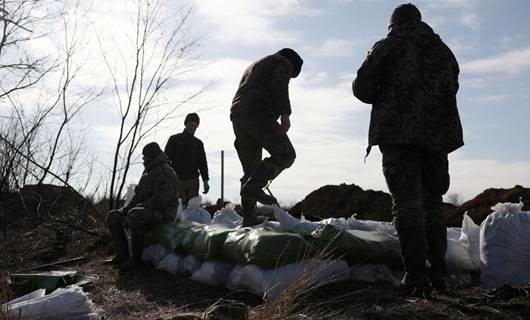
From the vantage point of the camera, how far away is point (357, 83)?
3.81 m

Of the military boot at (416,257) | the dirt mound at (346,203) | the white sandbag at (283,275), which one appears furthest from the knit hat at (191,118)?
the dirt mound at (346,203)

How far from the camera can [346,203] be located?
1566 cm

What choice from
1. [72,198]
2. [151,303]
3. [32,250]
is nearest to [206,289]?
[151,303]

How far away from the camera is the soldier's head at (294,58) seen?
5258 millimetres

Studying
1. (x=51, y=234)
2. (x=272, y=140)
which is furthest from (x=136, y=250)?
(x=51, y=234)

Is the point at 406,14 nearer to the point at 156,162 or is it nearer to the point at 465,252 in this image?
the point at 465,252

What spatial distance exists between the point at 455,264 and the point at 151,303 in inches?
82.0

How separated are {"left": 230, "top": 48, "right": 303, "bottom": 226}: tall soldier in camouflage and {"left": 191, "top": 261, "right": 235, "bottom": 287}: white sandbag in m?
0.59

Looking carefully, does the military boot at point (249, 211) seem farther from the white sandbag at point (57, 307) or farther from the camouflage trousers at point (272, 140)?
the white sandbag at point (57, 307)

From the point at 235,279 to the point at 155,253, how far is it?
1.88m

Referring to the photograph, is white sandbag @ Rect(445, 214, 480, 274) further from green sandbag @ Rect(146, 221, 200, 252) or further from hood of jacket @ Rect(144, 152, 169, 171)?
hood of jacket @ Rect(144, 152, 169, 171)

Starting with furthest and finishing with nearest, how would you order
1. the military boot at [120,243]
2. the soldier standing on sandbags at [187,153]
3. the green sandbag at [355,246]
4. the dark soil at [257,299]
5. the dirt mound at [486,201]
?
the dirt mound at [486,201] < the soldier standing on sandbags at [187,153] < the military boot at [120,243] < the green sandbag at [355,246] < the dark soil at [257,299]

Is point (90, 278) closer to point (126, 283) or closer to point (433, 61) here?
point (126, 283)

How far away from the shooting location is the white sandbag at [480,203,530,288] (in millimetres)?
4188
